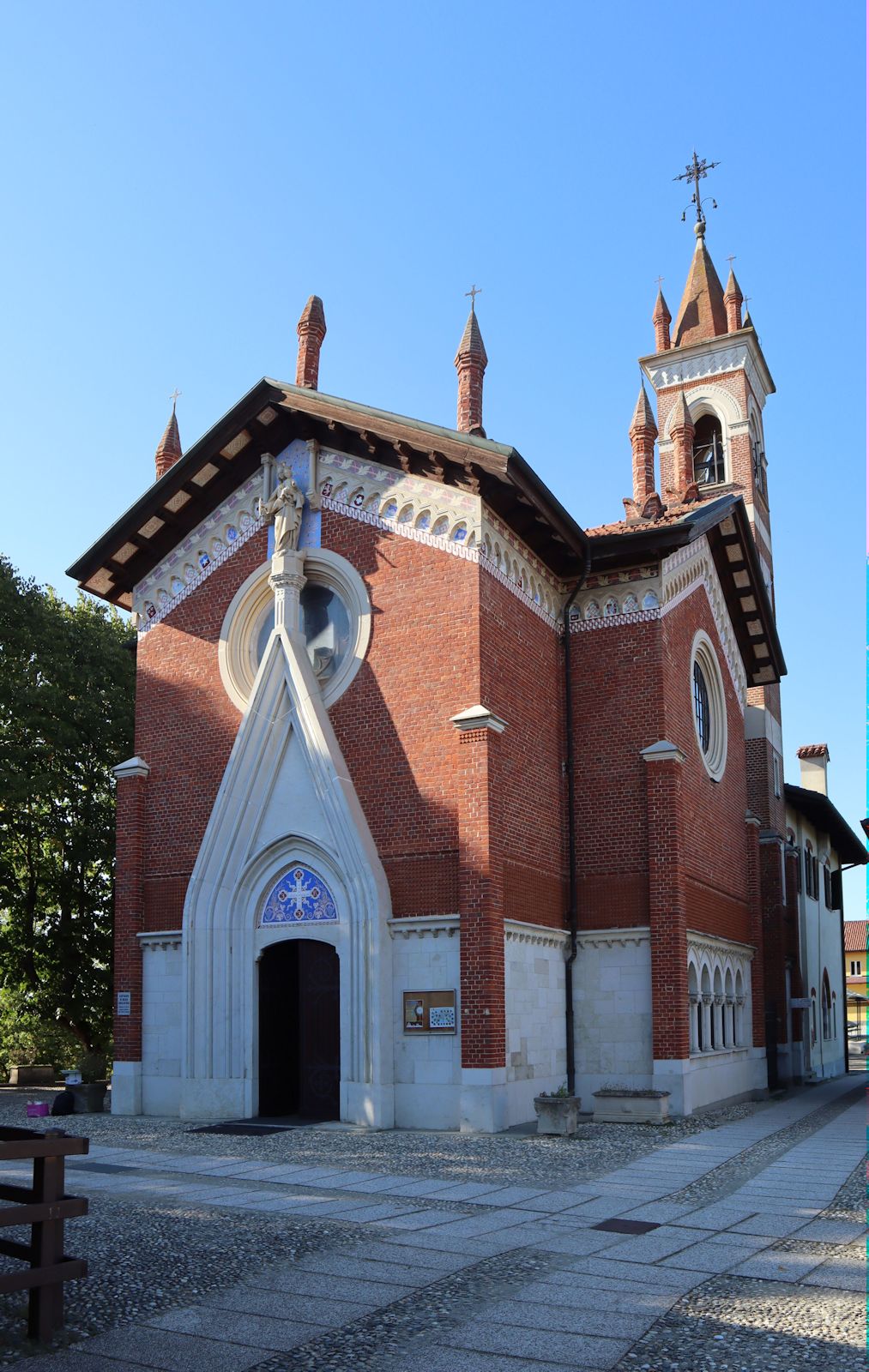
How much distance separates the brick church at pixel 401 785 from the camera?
17.4 metres

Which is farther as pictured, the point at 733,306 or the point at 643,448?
the point at 733,306

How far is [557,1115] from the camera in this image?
15781 millimetres

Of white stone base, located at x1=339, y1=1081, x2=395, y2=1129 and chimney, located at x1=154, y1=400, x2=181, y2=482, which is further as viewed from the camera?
chimney, located at x1=154, y1=400, x2=181, y2=482

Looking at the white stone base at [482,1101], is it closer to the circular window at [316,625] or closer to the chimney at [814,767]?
the circular window at [316,625]

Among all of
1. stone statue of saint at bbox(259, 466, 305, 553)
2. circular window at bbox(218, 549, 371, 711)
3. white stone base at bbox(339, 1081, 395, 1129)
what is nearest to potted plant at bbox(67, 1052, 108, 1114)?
white stone base at bbox(339, 1081, 395, 1129)

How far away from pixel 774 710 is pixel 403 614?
717 inches

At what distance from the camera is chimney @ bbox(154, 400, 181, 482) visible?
75.6ft

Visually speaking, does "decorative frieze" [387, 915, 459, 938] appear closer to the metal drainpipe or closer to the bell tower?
the metal drainpipe

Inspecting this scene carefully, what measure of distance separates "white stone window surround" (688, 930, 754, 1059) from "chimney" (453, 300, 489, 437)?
30.6 ft

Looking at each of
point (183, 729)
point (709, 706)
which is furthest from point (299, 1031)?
point (709, 706)

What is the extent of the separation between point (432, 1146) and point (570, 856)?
20.7 ft

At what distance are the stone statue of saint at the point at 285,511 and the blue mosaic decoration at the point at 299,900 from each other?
5.34 meters

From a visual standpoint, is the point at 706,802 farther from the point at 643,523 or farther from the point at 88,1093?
the point at 88,1093

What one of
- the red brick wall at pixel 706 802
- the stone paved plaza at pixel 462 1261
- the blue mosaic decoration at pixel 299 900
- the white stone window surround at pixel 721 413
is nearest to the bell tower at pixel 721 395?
the white stone window surround at pixel 721 413
